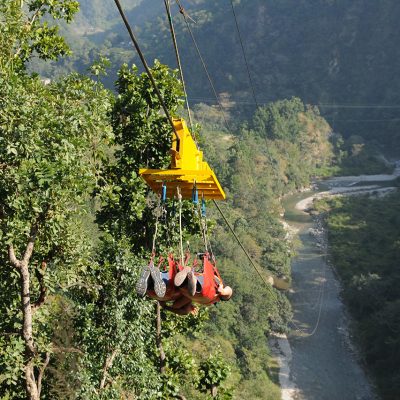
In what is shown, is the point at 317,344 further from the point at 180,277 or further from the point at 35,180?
the point at 35,180

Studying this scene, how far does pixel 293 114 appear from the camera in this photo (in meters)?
65.3

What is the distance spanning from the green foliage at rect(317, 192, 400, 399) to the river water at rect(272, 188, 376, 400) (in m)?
0.73

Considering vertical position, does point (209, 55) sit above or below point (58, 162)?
above

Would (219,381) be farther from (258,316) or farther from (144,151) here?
(258,316)

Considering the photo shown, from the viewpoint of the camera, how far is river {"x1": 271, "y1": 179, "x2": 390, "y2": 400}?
2347cm

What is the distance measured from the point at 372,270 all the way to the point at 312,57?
221ft

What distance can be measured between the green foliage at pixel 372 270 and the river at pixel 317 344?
26.6 inches

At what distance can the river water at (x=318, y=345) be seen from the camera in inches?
923

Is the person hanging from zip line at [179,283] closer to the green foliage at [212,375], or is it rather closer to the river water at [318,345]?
the green foliage at [212,375]

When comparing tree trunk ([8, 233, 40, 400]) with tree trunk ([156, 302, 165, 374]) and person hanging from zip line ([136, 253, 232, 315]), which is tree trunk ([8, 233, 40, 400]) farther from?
tree trunk ([156, 302, 165, 374])

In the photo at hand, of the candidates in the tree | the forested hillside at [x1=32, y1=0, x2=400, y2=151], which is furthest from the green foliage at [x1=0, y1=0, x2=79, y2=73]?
the forested hillside at [x1=32, y1=0, x2=400, y2=151]

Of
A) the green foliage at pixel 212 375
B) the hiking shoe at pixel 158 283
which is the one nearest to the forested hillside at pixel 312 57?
the green foliage at pixel 212 375

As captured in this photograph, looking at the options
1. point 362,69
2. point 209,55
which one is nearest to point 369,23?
point 362,69

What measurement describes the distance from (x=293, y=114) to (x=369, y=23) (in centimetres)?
3495
